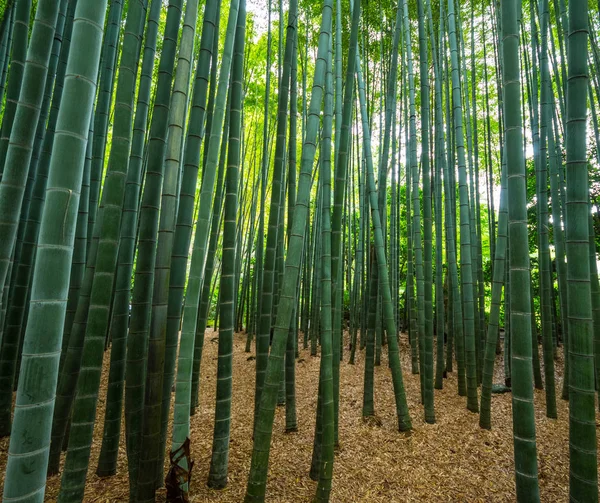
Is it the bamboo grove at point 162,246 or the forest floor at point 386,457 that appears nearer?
the bamboo grove at point 162,246

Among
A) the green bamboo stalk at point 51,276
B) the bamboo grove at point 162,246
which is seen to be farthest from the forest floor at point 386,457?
the green bamboo stalk at point 51,276

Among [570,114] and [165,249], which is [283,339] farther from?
[570,114]

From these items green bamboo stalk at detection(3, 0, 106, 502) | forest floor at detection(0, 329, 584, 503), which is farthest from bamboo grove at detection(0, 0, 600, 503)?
forest floor at detection(0, 329, 584, 503)

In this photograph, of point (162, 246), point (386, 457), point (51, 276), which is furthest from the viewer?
point (386, 457)

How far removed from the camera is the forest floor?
2117 mm

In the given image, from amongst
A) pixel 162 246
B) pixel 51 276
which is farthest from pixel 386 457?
pixel 51 276

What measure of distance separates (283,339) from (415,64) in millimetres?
6044

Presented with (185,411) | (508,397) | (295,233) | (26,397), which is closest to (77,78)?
(26,397)

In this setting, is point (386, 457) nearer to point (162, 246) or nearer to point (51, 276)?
point (162, 246)

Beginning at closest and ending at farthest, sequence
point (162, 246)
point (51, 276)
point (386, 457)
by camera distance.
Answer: point (51, 276) → point (162, 246) → point (386, 457)

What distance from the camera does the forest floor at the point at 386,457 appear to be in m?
2.12

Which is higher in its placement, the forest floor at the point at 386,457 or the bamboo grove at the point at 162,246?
the bamboo grove at the point at 162,246

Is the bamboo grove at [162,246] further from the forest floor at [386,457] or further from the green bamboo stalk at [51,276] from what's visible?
the forest floor at [386,457]

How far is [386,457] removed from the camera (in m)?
2.56
